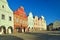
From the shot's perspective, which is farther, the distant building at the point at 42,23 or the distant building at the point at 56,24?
the distant building at the point at 56,24

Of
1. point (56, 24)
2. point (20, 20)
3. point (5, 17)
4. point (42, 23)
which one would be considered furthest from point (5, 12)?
point (56, 24)

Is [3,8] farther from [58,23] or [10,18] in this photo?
[58,23]

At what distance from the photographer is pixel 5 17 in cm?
4359

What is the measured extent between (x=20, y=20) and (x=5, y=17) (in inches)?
445

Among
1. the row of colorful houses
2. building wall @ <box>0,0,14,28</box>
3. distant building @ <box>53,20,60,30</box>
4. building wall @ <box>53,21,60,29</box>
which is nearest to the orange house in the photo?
the row of colorful houses

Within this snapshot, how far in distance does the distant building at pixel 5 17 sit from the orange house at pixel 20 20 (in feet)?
15.4

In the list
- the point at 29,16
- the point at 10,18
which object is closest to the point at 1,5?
the point at 10,18

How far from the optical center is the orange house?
5084 cm

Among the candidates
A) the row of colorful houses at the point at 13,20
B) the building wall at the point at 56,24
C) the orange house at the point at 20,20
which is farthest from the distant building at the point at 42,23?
the orange house at the point at 20,20

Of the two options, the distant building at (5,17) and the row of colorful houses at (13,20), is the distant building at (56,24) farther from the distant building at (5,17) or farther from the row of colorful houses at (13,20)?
the distant building at (5,17)

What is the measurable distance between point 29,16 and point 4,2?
73.0ft

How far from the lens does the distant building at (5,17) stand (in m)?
42.8

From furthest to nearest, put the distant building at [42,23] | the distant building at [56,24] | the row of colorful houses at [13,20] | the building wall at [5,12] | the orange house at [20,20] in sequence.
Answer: the distant building at [56,24] < the distant building at [42,23] < the orange house at [20,20] < the row of colorful houses at [13,20] < the building wall at [5,12]

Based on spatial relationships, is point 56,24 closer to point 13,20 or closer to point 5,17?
point 13,20
